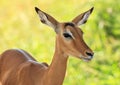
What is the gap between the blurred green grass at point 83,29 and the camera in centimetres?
973

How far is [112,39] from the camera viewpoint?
10.5 metres

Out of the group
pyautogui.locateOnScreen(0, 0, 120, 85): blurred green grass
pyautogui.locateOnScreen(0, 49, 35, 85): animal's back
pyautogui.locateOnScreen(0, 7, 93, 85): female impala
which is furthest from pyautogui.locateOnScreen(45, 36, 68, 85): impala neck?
pyautogui.locateOnScreen(0, 0, 120, 85): blurred green grass

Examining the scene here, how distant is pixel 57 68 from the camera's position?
283 inches

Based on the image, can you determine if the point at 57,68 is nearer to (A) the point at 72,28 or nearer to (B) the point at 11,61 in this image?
(A) the point at 72,28

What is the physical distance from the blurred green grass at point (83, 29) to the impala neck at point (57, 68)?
207 cm

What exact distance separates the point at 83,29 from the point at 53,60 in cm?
367

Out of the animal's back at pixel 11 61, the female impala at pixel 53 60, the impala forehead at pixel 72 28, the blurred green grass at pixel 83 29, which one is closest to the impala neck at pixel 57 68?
the female impala at pixel 53 60

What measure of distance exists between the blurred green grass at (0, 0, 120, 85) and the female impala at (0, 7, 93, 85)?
161 cm

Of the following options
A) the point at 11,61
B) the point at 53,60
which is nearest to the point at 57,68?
the point at 53,60

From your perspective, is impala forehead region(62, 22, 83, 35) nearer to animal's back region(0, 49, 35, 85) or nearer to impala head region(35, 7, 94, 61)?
impala head region(35, 7, 94, 61)

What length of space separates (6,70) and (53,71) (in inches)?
45.4

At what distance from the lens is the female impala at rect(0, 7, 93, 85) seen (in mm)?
6898

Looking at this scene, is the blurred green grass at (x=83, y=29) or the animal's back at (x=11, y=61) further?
the blurred green grass at (x=83, y=29)

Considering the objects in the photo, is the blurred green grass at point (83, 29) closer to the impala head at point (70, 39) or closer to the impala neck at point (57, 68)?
the impala neck at point (57, 68)
